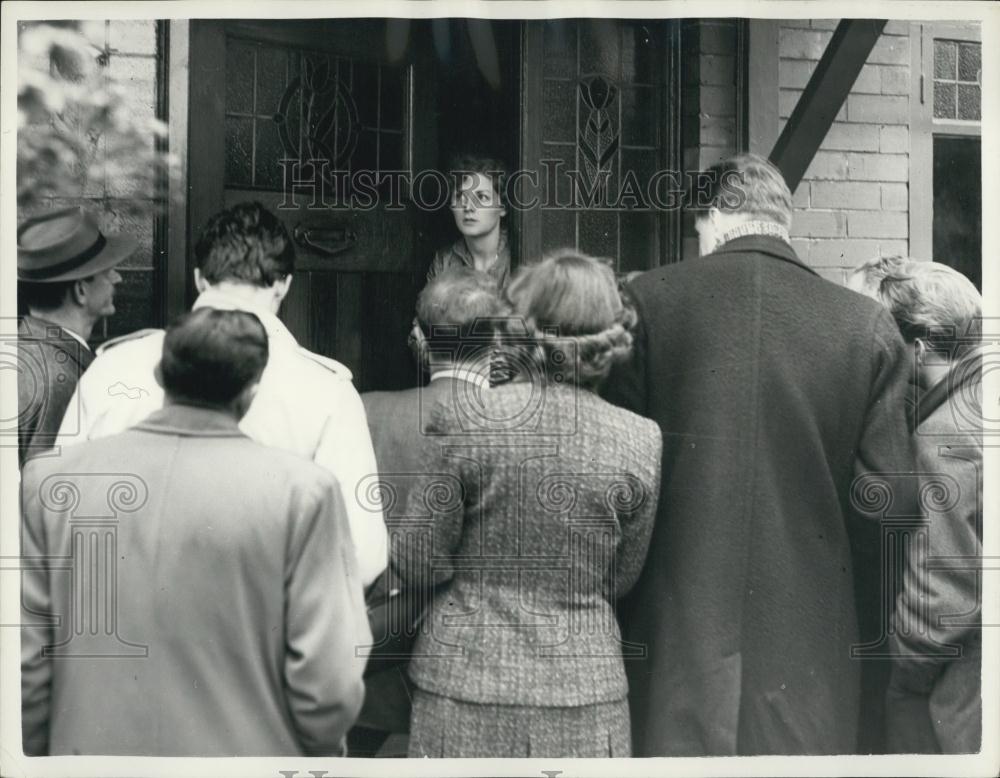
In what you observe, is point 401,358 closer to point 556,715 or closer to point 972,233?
point 556,715

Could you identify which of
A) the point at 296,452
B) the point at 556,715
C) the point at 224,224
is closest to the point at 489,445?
the point at 296,452

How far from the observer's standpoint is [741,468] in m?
3.59

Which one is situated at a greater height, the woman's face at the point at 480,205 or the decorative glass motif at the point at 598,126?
the decorative glass motif at the point at 598,126

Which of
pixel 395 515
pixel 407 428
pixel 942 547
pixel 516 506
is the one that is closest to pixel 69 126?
pixel 407 428

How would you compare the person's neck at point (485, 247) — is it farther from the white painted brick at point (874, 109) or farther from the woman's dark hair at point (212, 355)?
the white painted brick at point (874, 109)

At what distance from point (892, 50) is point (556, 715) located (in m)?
2.35

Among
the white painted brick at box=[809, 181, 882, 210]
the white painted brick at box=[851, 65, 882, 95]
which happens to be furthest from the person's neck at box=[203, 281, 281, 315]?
the white painted brick at box=[851, 65, 882, 95]

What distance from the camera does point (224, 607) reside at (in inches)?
132

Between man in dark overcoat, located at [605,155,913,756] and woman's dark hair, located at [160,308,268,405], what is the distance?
108cm

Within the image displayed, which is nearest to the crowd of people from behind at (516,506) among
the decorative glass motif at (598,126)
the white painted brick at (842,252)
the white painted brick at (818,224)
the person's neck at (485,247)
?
the person's neck at (485,247)

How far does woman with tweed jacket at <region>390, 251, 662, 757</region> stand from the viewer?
337 cm

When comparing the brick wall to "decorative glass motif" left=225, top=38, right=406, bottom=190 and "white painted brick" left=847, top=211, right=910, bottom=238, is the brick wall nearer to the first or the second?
"white painted brick" left=847, top=211, right=910, bottom=238

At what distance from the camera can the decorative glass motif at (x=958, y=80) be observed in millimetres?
3865

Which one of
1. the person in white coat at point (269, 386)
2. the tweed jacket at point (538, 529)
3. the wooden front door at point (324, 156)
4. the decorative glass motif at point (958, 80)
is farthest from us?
the decorative glass motif at point (958, 80)
